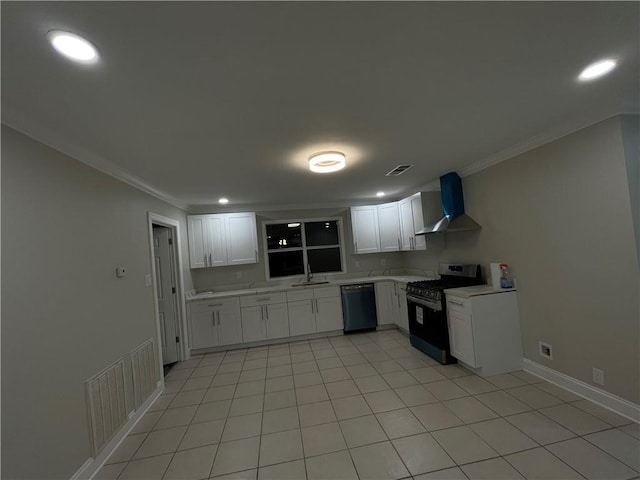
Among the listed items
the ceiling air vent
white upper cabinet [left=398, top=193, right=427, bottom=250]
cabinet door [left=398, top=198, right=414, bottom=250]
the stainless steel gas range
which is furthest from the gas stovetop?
the ceiling air vent

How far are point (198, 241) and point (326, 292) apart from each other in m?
2.32

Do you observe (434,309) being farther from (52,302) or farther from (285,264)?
(52,302)

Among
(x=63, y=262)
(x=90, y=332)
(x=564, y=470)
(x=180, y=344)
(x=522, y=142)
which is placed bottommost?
(x=564, y=470)

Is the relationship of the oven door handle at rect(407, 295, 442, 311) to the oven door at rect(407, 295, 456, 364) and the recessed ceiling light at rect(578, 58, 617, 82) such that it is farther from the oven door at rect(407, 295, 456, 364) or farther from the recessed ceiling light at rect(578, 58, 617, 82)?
the recessed ceiling light at rect(578, 58, 617, 82)

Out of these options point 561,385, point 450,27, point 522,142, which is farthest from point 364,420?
point 522,142

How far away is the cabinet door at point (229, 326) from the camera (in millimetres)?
4379

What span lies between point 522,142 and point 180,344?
16.2 ft

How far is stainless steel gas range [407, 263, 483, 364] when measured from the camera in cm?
331

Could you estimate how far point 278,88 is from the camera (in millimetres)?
1544

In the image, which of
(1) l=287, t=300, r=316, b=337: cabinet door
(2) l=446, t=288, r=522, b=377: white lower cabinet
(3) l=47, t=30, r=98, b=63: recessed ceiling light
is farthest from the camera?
(1) l=287, t=300, r=316, b=337: cabinet door

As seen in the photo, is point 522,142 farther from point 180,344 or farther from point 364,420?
point 180,344

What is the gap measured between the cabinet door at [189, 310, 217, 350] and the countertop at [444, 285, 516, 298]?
3412 mm

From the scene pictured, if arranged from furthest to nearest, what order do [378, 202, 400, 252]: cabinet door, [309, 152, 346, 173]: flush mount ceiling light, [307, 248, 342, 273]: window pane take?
[307, 248, 342, 273]: window pane
[378, 202, 400, 252]: cabinet door
[309, 152, 346, 173]: flush mount ceiling light

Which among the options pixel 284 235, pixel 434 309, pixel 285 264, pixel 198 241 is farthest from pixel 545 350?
pixel 198 241
